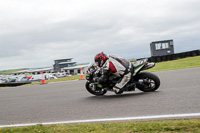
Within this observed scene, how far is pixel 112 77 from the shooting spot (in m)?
6.46

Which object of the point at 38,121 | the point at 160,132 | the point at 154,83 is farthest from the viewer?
the point at 154,83

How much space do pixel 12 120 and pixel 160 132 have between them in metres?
3.67

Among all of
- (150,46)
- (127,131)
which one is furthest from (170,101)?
(150,46)

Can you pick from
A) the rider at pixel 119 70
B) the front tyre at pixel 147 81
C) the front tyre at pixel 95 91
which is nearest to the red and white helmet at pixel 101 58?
the rider at pixel 119 70

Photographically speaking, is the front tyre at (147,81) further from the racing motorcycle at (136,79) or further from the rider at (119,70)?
the rider at (119,70)

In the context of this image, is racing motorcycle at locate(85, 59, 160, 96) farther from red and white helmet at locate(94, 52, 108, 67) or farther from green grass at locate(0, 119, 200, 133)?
green grass at locate(0, 119, 200, 133)

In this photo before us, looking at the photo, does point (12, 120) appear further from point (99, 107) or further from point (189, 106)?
point (189, 106)

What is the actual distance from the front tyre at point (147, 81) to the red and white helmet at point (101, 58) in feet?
3.90

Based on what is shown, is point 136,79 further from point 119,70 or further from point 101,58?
point 101,58

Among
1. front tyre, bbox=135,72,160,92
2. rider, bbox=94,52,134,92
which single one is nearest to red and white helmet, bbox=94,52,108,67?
rider, bbox=94,52,134,92

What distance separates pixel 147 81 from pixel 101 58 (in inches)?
65.6

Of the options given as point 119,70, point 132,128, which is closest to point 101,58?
point 119,70

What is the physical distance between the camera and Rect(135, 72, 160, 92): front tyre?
20.3 ft

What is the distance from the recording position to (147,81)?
6.37 meters
